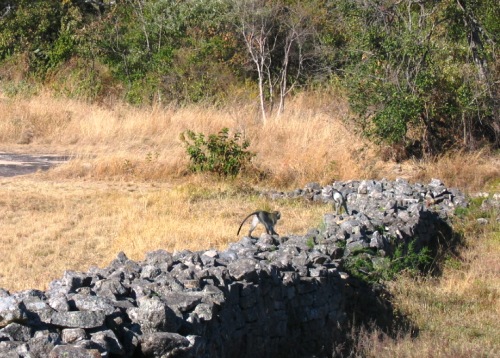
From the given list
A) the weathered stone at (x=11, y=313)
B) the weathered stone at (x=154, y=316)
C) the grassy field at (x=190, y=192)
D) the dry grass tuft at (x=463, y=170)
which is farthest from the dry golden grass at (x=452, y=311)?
the dry grass tuft at (x=463, y=170)

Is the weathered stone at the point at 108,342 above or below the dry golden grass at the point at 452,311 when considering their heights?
above

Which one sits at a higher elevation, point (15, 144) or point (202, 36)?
point (202, 36)

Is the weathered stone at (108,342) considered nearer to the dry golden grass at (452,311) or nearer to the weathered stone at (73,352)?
the weathered stone at (73,352)

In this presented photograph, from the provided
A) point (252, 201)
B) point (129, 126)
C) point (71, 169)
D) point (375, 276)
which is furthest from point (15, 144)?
point (375, 276)

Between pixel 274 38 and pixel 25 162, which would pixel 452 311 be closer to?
pixel 25 162

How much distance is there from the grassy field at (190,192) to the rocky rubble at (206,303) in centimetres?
61

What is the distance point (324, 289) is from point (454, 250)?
4.50 m

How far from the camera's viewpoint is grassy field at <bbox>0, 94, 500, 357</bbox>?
866cm

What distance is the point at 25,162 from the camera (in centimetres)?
1772

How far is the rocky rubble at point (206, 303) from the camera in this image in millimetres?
4676

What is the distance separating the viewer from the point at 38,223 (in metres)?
11.9

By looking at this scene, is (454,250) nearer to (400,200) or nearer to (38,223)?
(400,200)

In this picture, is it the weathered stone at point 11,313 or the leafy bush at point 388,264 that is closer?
the weathered stone at point 11,313

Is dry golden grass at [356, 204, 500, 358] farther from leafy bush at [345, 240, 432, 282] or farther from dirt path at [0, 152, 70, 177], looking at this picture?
dirt path at [0, 152, 70, 177]
